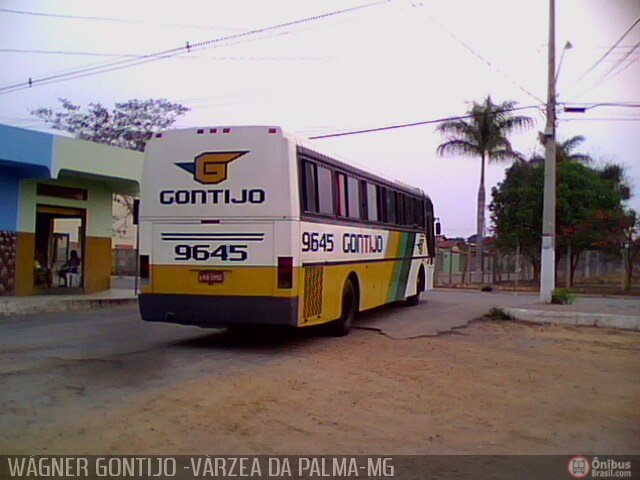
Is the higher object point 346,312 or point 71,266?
point 71,266

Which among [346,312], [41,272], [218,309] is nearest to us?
[218,309]

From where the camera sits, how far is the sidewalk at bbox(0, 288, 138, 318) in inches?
662

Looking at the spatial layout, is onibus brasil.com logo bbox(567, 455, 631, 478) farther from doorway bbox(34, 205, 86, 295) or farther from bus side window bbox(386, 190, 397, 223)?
doorway bbox(34, 205, 86, 295)

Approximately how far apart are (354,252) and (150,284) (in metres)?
3.96

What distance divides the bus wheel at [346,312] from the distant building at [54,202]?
9396 mm

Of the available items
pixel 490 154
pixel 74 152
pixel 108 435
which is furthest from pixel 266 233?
pixel 490 154

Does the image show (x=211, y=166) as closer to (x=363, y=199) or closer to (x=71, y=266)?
(x=363, y=199)

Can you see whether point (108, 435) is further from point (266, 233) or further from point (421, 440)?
point (266, 233)

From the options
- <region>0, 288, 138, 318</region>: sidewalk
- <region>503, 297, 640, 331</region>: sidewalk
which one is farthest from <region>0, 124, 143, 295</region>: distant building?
<region>503, 297, 640, 331</region>: sidewalk

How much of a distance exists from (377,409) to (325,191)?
17.2 ft

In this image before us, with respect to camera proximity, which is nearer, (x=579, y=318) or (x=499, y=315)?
(x=579, y=318)

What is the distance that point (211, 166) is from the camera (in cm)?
1094

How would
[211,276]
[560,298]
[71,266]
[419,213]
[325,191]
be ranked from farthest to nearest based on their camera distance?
[71,266] < [419,213] < [560,298] < [325,191] < [211,276]

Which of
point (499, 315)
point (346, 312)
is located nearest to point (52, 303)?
point (346, 312)
